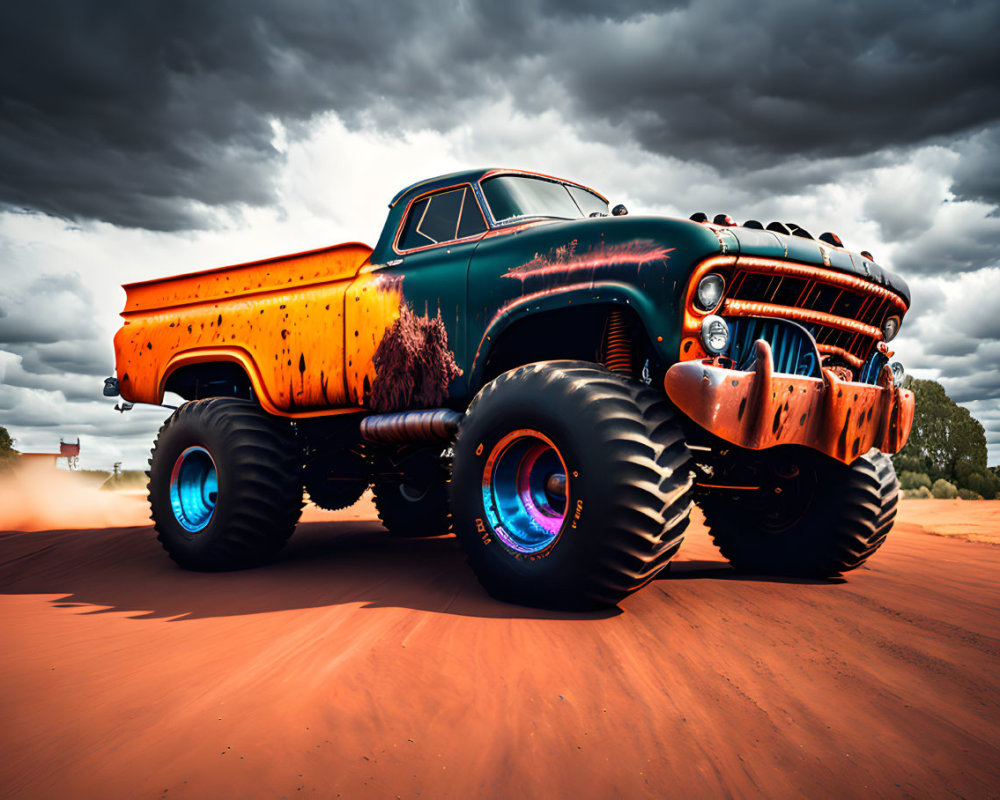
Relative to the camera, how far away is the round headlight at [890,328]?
15.4 ft

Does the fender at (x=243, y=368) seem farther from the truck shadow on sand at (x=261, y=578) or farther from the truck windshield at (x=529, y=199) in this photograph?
the truck windshield at (x=529, y=199)

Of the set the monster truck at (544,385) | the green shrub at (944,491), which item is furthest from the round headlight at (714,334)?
the green shrub at (944,491)

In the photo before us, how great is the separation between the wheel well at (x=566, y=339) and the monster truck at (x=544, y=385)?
17 millimetres

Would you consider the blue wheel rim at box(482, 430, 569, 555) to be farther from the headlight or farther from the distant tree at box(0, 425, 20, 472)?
the distant tree at box(0, 425, 20, 472)

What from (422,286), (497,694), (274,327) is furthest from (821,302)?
(274,327)

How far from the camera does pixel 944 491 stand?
15.9 m

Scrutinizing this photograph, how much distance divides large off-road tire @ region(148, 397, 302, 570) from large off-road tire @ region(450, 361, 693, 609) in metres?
2.15

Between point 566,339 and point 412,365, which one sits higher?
point 566,339

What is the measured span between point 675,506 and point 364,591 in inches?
78.2

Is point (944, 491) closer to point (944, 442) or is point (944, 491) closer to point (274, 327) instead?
point (944, 442)

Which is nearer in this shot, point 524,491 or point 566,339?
point 524,491

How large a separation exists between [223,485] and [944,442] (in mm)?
18910

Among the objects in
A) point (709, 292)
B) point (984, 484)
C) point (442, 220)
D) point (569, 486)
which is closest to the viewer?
point (569, 486)

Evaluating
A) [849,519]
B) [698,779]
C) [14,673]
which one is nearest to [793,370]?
[849,519]
